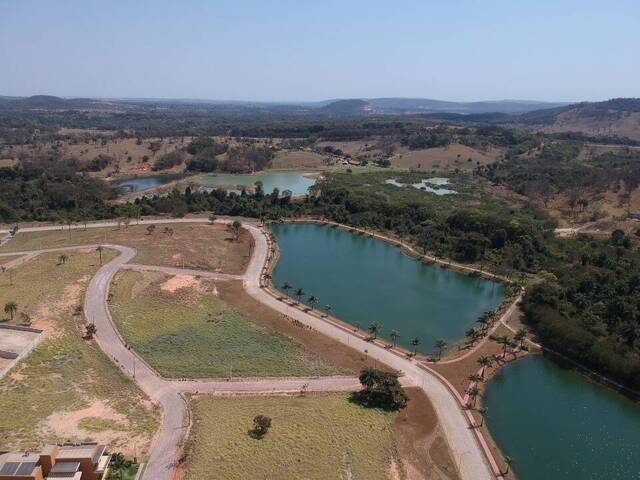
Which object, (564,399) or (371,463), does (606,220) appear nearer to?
(564,399)

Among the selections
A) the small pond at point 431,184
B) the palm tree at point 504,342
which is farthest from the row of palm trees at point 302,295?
the small pond at point 431,184

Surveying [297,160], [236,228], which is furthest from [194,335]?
[297,160]

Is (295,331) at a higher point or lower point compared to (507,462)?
higher

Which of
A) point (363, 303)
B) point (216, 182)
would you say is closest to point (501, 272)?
point (363, 303)

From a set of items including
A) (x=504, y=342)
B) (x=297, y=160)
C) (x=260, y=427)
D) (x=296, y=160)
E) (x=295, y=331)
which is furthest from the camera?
(x=297, y=160)

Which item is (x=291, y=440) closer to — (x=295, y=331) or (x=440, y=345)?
(x=295, y=331)

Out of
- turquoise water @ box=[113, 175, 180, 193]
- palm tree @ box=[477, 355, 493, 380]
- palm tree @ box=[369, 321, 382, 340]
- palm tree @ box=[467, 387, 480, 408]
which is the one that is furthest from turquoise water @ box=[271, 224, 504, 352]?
turquoise water @ box=[113, 175, 180, 193]

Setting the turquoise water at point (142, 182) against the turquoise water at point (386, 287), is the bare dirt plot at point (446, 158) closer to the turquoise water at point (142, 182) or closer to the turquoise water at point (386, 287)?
the turquoise water at point (142, 182)
